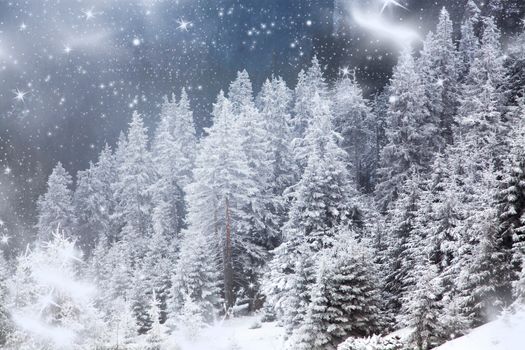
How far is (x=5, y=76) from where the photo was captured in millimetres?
160750

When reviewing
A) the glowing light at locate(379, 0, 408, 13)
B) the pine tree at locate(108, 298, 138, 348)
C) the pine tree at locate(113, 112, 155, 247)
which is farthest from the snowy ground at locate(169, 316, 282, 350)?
the glowing light at locate(379, 0, 408, 13)

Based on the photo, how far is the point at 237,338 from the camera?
22969mm

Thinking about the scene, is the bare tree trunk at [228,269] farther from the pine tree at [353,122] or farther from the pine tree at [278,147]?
the pine tree at [353,122]

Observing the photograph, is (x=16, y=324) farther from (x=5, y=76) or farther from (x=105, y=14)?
(x=105, y=14)

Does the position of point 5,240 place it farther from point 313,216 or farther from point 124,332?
point 313,216

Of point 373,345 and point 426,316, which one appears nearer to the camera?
point 373,345

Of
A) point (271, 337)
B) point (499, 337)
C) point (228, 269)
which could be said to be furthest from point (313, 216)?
point (499, 337)

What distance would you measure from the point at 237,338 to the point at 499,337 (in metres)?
15.1

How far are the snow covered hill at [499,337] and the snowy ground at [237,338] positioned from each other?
8.42 metres

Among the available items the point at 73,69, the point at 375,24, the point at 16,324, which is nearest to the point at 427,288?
the point at 16,324

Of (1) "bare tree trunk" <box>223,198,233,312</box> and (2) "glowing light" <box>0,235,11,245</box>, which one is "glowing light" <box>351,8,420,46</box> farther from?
(2) "glowing light" <box>0,235,11,245</box>

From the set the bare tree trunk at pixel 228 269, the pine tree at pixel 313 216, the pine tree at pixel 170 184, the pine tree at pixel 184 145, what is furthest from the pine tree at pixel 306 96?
the pine tree at pixel 313 216

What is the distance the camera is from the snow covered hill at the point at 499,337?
9852mm

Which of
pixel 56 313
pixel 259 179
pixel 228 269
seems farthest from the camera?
pixel 259 179
